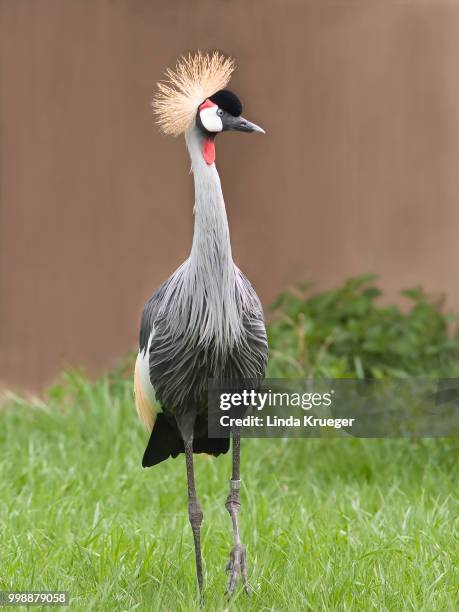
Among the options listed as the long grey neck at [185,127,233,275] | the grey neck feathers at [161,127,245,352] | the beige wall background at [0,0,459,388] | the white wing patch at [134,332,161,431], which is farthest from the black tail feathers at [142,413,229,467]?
the beige wall background at [0,0,459,388]

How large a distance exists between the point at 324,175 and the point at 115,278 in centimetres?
147

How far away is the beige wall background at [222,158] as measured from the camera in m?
6.16

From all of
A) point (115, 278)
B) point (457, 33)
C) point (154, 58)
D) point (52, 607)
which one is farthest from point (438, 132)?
point (52, 607)

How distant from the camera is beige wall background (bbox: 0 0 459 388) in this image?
20.2 ft

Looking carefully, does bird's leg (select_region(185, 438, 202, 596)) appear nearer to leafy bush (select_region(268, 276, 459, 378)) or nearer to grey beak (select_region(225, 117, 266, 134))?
grey beak (select_region(225, 117, 266, 134))

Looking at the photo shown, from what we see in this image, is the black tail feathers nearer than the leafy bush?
Yes

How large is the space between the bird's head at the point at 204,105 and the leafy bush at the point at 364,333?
2740mm

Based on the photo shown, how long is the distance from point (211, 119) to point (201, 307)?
1.82 ft

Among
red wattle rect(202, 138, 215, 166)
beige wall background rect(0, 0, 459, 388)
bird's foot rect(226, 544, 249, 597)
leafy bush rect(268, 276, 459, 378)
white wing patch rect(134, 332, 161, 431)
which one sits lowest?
bird's foot rect(226, 544, 249, 597)

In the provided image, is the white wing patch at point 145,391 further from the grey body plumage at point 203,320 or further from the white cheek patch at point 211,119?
the white cheek patch at point 211,119

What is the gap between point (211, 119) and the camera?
2922 millimetres

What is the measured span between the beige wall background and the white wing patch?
2.87 m

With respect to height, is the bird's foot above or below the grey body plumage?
below

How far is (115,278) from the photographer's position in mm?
6203
